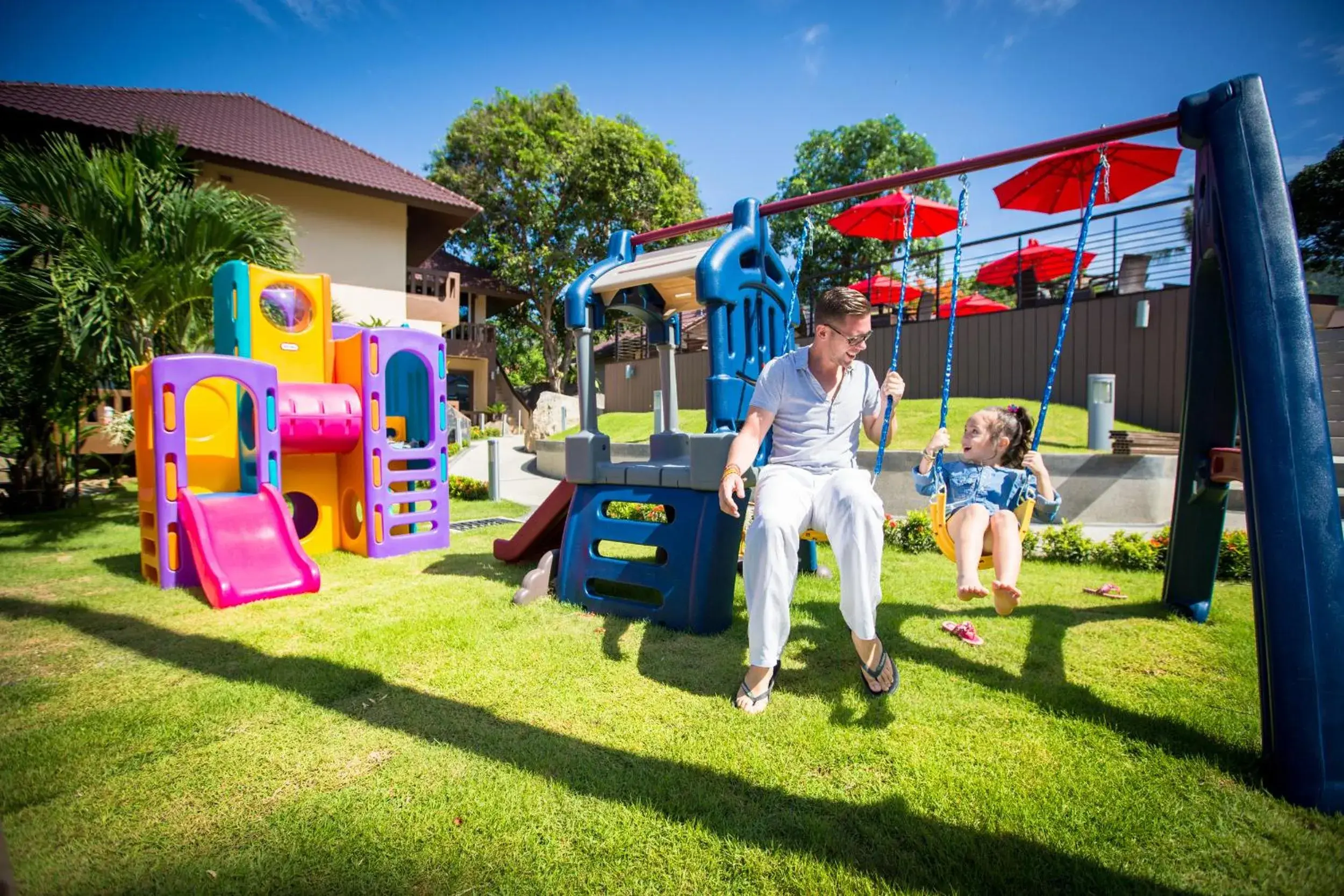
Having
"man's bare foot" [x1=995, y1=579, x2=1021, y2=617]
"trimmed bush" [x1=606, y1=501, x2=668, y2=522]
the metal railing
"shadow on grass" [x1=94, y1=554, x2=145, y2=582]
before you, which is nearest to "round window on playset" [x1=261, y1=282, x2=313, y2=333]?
"shadow on grass" [x1=94, y1=554, x2=145, y2=582]

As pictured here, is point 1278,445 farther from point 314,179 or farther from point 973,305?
point 973,305

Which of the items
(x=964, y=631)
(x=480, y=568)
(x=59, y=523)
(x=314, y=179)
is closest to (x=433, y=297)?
(x=314, y=179)

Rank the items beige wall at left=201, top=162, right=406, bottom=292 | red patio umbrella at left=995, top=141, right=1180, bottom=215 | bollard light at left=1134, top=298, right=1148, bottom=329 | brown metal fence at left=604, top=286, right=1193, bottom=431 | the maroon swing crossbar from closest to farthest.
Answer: the maroon swing crossbar < red patio umbrella at left=995, top=141, right=1180, bottom=215 < brown metal fence at left=604, top=286, right=1193, bottom=431 < bollard light at left=1134, top=298, right=1148, bottom=329 < beige wall at left=201, top=162, right=406, bottom=292

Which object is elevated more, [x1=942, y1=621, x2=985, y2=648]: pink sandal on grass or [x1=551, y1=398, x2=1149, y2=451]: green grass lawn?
[x1=551, y1=398, x2=1149, y2=451]: green grass lawn

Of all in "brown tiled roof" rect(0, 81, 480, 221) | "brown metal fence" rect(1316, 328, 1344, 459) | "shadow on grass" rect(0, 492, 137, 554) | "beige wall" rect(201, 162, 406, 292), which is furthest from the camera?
"beige wall" rect(201, 162, 406, 292)

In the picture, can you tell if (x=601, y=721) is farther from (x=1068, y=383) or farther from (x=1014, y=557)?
(x=1068, y=383)

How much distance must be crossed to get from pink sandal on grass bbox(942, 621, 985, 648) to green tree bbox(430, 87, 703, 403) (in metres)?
22.5

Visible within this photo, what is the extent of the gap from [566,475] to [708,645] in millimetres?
1457

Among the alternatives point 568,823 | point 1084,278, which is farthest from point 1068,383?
point 568,823

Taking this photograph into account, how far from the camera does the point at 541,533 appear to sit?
4766 millimetres

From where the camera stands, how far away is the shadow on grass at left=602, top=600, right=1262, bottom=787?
233 centimetres

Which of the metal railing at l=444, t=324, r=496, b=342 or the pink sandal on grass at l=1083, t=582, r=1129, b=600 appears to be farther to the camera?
the metal railing at l=444, t=324, r=496, b=342

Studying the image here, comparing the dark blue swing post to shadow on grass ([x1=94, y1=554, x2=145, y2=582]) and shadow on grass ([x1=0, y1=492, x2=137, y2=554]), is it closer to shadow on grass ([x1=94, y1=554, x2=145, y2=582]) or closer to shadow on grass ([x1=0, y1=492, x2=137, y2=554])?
shadow on grass ([x1=94, y1=554, x2=145, y2=582])

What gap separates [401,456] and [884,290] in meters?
12.4
